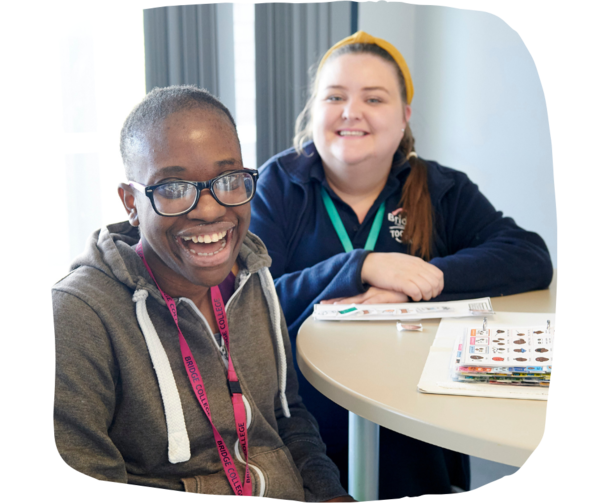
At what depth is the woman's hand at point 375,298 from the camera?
1.18 meters

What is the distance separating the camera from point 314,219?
1.12 meters

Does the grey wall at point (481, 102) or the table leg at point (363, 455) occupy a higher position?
the grey wall at point (481, 102)

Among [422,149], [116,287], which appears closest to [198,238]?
[116,287]

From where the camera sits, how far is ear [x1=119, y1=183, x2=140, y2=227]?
2.85 ft

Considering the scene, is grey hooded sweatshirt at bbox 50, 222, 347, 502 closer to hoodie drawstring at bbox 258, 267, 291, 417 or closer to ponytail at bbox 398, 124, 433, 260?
hoodie drawstring at bbox 258, 267, 291, 417

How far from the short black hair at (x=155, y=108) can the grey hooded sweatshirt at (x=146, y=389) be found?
0.12m

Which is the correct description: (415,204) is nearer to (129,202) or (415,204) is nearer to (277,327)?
(277,327)

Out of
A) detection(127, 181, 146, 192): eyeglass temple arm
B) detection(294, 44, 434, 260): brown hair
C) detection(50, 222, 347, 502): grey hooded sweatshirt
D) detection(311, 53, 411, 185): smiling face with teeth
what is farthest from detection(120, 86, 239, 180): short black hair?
detection(294, 44, 434, 260): brown hair

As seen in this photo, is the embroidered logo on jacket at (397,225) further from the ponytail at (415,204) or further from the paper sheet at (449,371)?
the paper sheet at (449,371)

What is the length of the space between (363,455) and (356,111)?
584mm

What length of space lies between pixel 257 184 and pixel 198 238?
15 centimetres

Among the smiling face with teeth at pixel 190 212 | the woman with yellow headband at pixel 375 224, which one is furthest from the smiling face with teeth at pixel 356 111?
the smiling face with teeth at pixel 190 212

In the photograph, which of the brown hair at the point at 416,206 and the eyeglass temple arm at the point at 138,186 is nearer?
the eyeglass temple arm at the point at 138,186

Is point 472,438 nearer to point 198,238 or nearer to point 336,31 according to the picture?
point 198,238
